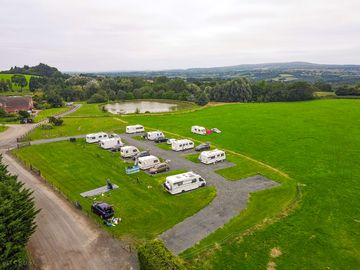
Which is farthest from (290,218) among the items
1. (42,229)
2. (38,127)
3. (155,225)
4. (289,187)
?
(38,127)

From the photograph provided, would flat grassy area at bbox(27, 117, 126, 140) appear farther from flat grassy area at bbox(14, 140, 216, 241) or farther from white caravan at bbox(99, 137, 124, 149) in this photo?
white caravan at bbox(99, 137, 124, 149)

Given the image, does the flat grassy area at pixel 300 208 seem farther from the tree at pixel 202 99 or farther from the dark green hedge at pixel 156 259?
the tree at pixel 202 99

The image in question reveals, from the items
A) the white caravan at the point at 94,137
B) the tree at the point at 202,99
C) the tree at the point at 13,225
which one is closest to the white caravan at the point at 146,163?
the white caravan at the point at 94,137

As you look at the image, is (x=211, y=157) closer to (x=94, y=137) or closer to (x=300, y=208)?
(x=300, y=208)

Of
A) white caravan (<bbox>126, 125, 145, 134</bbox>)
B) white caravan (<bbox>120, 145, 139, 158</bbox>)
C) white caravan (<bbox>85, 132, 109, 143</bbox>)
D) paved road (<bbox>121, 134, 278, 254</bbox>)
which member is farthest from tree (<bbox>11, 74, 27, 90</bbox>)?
paved road (<bbox>121, 134, 278, 254</bbox>)

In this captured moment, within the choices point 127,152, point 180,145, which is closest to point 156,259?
point 127,152

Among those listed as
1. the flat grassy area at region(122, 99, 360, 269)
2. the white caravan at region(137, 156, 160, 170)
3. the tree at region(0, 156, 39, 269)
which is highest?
the tree at region(0, 156, 39, 269)

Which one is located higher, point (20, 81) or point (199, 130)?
point (20, 81)
